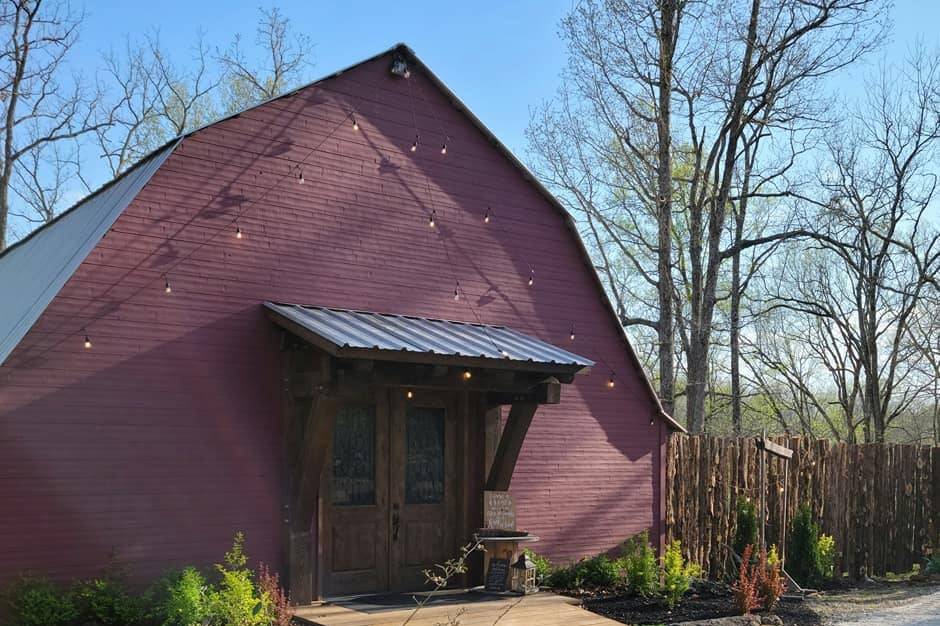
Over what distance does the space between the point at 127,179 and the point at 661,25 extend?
40.7 ft

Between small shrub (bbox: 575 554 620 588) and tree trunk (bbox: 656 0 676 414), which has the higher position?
tree trunk (bbox: 656 0 676 414)

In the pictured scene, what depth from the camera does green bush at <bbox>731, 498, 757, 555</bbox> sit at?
515 inches

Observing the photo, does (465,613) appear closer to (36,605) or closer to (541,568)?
(541,568)

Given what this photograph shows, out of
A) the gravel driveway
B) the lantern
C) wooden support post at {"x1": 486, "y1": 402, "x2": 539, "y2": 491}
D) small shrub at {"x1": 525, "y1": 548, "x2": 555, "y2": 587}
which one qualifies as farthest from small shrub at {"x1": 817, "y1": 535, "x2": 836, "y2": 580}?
wooden support post at {"x1": 486, "y1": 402, "x2": 539, "y2": 491}

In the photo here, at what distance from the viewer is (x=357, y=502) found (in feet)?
33.8

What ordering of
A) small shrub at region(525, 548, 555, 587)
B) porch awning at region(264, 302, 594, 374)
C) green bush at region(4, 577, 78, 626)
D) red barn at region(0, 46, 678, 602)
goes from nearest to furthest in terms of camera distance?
green bush at region(4, 577, 78, 626) → red barn at region(0, 46, 678, 602) → porch awning at region(264, 302, 594, 374) → small shrub at region(525, 548, 555, 587)

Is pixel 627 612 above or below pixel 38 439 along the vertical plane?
below

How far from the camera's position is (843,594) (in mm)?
13398

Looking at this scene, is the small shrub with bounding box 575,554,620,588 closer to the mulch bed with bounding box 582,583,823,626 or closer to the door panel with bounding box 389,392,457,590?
the mulch bed with bounding box 582,583,823,626

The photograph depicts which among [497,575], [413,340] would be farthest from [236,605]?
[497,575]

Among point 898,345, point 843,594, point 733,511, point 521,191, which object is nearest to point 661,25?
point 521,191

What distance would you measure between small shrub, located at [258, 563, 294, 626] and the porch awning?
2.17m

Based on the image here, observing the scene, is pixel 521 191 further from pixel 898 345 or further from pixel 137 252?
pixel 898 345

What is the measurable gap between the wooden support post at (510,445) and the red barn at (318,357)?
0.9 inches
